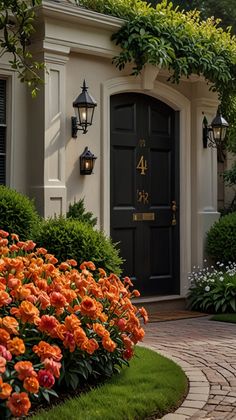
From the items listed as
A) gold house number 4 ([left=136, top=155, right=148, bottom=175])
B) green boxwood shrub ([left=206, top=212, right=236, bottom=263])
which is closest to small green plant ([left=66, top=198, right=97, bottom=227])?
gold house number 4 ([left=136, top=155, right=148, bottom=175])

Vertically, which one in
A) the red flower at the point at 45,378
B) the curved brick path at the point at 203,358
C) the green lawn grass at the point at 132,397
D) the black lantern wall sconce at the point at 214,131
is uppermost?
the black lantern wall sconce at the point at 214,131

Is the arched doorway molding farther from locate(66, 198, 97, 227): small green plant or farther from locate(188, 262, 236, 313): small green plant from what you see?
locate(66, 198, 97, 227): small green plant

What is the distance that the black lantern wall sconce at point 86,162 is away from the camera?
7.44m

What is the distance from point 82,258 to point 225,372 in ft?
6.41

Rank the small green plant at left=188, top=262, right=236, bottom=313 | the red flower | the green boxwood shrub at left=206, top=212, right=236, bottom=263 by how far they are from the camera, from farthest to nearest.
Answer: the green boxwood shrub at left=206, top=212, right=236, bottom=263 → the small green plant at left=188, top=262, right=236, bottom=313 → the red flower

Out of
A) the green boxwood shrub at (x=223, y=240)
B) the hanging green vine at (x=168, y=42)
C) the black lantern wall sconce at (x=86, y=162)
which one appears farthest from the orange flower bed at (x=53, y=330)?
the green boxwood shrub at (x=223, y=240)

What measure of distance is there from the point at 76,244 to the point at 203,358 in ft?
5.70

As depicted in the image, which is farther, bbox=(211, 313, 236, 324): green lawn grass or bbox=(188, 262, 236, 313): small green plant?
bbox=(188, 262, 236, 313): small green plant

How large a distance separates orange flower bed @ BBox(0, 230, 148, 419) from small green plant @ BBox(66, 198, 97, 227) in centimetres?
248

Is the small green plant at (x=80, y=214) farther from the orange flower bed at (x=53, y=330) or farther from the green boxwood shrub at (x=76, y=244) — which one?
the orange flower bed at (x=53, y=330)

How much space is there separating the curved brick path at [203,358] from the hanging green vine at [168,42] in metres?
3.18

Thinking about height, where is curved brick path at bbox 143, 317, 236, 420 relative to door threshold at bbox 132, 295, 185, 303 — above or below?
below

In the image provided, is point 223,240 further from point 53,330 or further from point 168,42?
point 53,330

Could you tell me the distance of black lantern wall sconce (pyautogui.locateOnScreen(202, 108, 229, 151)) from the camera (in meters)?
8.66
